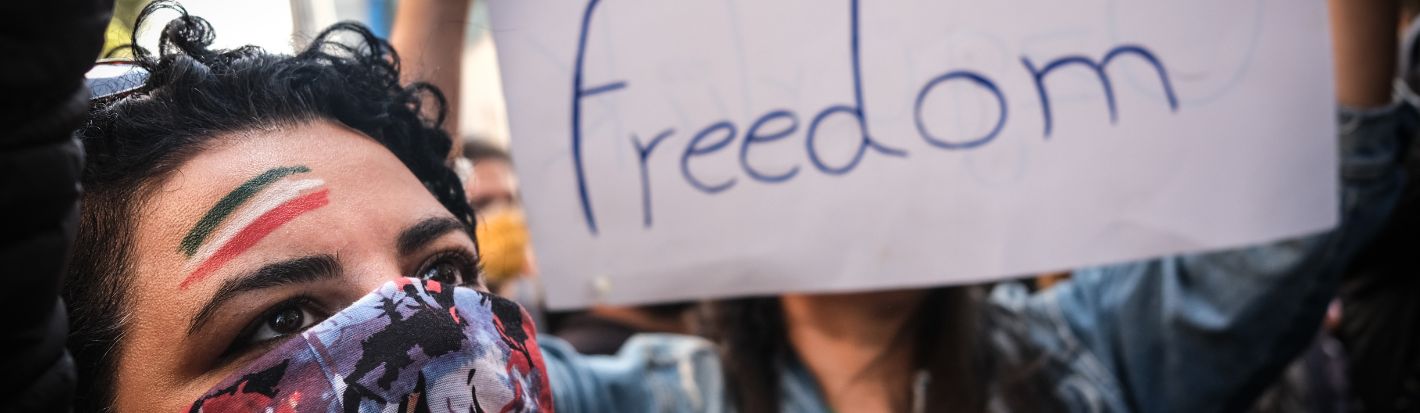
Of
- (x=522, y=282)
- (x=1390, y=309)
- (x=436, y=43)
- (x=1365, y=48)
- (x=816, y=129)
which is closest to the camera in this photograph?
(x=436, y=43)

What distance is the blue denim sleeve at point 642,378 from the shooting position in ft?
5.41

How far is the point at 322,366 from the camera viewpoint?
82 cm

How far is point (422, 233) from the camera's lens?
92 centimetres

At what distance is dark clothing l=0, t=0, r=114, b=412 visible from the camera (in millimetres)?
556

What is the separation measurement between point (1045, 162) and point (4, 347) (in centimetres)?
123

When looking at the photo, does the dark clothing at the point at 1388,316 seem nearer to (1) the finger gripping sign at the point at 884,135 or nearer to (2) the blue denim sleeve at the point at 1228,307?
(2) the blue denim sleeve at the point at 1228,307

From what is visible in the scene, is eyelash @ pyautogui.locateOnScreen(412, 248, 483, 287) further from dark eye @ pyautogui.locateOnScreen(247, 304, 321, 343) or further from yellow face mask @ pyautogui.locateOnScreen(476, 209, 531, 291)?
yellow face mask @ pyautogui.locateOnScreen(476, 209, 531, 291)

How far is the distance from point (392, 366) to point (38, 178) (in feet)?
1.06

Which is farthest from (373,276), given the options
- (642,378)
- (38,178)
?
(642,378)

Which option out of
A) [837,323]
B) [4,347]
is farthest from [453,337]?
[837,323]

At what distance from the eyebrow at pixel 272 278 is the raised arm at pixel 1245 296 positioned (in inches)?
60.3

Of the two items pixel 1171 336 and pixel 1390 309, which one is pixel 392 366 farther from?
pixel 1390 309

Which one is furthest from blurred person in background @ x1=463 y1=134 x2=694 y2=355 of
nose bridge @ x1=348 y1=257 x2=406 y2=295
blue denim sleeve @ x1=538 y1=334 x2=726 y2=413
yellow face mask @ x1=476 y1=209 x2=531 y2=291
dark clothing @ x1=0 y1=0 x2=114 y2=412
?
dark clothing @ x1=0 y1=0 x2=114 y2=412

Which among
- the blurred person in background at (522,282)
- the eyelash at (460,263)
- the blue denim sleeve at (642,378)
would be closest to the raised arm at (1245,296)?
the blue denim sleeve at (642,378)
